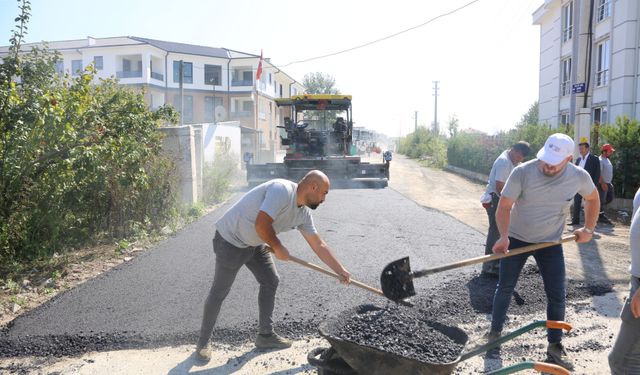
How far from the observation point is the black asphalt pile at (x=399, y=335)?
294 centimetres

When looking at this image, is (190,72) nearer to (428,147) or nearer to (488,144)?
(428,147)

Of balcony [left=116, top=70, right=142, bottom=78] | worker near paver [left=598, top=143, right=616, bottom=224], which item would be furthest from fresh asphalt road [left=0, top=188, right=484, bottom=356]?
balcony [left=116, top=70, right=142, bottom=78]

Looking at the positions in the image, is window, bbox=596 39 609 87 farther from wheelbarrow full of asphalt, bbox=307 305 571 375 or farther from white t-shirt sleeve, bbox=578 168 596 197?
wheelbarrow full of asphalt, bbox=307 305 571 375

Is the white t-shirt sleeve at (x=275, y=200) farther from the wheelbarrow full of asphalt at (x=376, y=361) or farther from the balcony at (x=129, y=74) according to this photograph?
the balcony at (x=129, y=74)

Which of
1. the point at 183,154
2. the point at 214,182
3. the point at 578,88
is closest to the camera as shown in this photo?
the point at 183,154

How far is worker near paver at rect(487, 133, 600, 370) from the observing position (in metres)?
3.50

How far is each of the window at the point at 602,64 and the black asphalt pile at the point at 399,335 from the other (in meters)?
19.9

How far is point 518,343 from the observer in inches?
157

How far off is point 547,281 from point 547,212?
20.9 inches

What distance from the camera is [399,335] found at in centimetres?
316

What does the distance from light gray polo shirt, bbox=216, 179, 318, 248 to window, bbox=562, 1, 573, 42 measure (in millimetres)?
24346

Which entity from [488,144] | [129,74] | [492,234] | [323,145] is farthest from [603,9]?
[129,74]

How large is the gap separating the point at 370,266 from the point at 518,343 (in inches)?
100

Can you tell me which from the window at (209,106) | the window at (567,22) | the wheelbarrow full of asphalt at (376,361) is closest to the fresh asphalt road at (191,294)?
the wheelbarrow full of asphalt at (376,361)
